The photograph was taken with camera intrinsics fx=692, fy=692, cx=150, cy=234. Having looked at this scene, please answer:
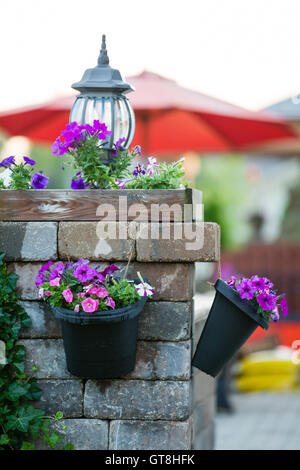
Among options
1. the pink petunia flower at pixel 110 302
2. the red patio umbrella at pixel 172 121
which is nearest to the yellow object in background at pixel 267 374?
the red patio umbrella at pixel 172 121

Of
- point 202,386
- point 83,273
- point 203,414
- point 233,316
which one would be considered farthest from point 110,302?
point 203,414

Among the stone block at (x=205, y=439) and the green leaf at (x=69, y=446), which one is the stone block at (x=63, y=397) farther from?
the stone block at (x=205, y=439)

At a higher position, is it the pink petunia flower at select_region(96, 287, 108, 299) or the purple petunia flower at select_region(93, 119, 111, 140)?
the purple petunia flower at select_region(93, 119, 111, 140)

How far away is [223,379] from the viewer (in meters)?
5.55

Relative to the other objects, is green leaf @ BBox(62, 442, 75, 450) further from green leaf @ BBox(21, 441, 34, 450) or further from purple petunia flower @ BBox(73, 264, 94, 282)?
purple petunia flower @ BBox(73, 264, 94, 282)

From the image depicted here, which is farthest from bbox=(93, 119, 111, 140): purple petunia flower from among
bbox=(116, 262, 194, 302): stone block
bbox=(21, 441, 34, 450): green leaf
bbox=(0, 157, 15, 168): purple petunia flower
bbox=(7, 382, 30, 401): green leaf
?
bbox=(21, 441, 34, 450): green leaf

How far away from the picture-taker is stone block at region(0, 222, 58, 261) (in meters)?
2.65

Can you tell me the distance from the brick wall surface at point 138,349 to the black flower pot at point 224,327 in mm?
76

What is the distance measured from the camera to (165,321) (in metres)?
2.61

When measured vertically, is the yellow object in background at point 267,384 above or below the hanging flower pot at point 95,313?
below

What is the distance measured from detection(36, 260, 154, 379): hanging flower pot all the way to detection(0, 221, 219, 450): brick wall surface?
0.11m

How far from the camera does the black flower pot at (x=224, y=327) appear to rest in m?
2.59
